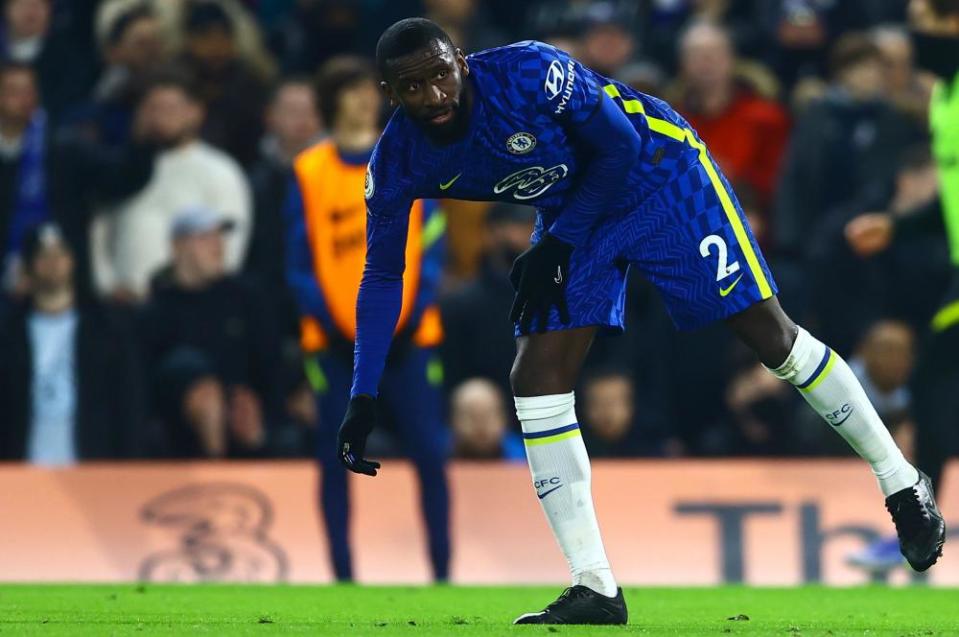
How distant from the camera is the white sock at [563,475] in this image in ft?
19.6

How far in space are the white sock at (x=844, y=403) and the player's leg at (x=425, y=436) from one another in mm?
3079

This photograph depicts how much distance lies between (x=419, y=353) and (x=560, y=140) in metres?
3.40

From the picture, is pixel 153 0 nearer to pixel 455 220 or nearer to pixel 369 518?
pixel 455 220

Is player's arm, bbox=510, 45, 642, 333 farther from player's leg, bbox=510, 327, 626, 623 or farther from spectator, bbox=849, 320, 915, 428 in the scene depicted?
spectator, bbox=849, 320, 915, 428

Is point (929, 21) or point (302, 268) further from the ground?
point (929, 21)

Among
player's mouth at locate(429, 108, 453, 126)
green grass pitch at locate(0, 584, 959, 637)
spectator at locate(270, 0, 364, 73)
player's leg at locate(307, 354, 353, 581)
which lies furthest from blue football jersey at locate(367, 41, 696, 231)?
spectator at locate(270, 0, 364, 73)

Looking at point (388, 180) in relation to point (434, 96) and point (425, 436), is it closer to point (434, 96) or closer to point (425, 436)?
point (434, 96)

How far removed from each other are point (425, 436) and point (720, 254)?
10.7ft

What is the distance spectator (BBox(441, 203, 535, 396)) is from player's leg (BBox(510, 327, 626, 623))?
5178 millimetres

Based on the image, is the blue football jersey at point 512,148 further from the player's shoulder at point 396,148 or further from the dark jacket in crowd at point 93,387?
the dark jacket in crowd at point 93,387

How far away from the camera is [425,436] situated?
9.21 meters

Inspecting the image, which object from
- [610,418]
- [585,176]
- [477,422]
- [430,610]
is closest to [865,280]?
[610,418]

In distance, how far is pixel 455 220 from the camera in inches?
469

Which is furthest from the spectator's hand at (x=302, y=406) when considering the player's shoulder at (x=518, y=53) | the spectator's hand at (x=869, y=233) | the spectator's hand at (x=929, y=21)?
the player's shoulder at (x=518, y=53)
